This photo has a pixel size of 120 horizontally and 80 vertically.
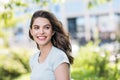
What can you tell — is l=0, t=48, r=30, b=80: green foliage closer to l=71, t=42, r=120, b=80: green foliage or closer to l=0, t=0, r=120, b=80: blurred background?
l=0, t=0, r=120, b=80: blurred background

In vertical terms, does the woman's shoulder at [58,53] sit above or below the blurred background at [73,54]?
above

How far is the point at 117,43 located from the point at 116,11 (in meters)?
33.9

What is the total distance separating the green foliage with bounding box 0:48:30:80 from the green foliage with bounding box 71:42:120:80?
4.92 feet

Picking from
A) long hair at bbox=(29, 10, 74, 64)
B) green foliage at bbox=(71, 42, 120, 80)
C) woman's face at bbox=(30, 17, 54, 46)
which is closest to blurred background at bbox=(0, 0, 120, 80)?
green foliage at bbox=(71, 42, 120, 80)

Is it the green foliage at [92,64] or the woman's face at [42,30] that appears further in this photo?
the green foliage at [92,64]

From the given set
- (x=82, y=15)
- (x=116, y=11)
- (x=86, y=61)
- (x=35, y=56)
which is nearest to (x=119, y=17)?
(x=116, y=11)

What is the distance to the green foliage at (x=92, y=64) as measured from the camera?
10.9 metres

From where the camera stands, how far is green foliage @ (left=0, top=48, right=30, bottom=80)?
12273 mm

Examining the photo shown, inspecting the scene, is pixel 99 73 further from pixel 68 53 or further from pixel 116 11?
pixel 116 11

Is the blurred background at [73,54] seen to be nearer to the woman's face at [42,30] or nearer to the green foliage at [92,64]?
the green foliage at [92,64]

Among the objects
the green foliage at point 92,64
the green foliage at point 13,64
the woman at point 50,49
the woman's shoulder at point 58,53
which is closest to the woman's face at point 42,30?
the woman at point 50,49

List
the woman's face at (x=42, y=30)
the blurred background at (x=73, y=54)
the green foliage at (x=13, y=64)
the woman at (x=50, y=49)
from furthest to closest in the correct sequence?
the green foliage at (x=13, y=64)
the blurred background at (x=73, y=54)
the woman's face at (x=42, y=30)
the woman at (x=50, y=49)

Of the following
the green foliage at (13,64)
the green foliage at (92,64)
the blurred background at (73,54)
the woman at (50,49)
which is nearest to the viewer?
the woman at (50,49)

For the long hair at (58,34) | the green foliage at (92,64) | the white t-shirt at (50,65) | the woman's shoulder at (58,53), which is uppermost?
the long hair at (58,34)
